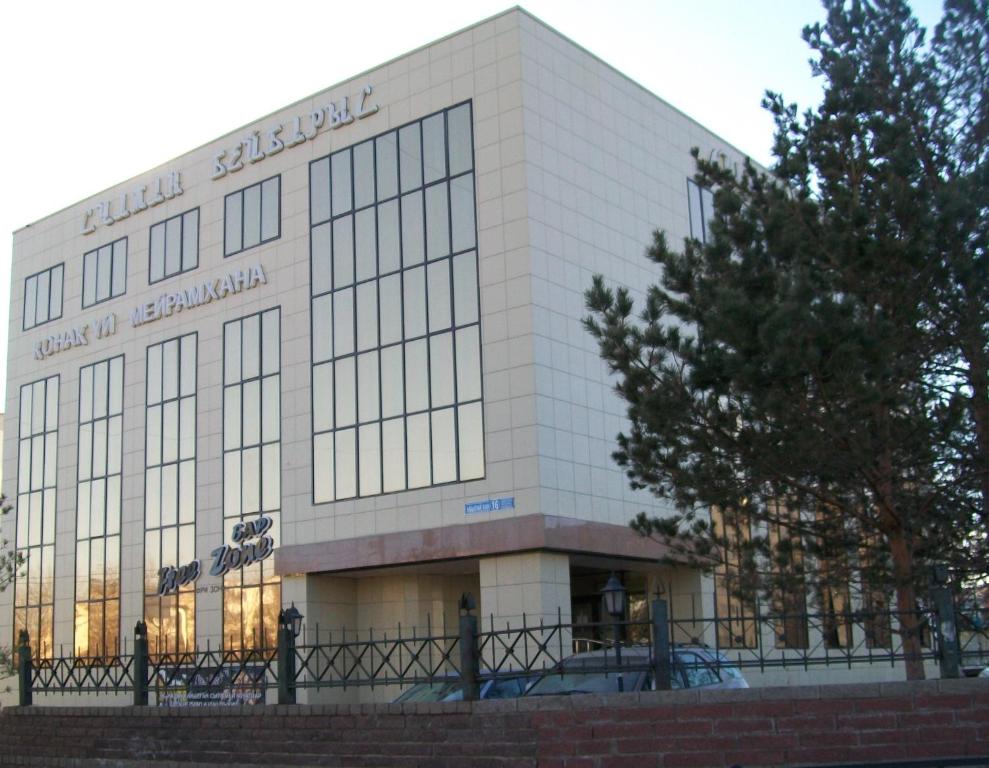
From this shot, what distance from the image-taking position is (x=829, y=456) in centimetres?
1499

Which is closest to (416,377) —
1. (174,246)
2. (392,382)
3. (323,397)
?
(392,382)

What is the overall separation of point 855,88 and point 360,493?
674 inches

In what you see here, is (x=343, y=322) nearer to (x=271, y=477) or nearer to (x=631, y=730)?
(x=271, y=477)

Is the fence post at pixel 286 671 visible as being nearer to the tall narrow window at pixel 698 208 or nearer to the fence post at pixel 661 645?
the fence post at pixel 661 645

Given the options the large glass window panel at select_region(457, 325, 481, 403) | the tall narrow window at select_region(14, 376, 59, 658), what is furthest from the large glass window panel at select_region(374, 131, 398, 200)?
the tall narrow window at select_region(14, 376, 59, 658)

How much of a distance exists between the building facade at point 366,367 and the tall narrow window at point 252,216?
0.07 m

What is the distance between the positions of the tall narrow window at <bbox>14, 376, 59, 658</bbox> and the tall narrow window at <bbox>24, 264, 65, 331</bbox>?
2.17 meters

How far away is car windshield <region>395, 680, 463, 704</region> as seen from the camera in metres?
17.1

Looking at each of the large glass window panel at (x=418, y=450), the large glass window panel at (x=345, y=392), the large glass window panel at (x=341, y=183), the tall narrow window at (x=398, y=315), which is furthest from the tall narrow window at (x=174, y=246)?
the large glass window panel at (x=418, y=450)

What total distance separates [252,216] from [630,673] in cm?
2211

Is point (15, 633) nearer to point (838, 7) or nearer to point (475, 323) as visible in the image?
point (475, 323)

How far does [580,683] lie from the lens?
15.6 metres

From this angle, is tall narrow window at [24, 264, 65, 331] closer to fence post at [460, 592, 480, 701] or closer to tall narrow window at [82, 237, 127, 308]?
tall narrow window at [82, 237, 127, 308]

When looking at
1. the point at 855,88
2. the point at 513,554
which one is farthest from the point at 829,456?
the point at 513,554
